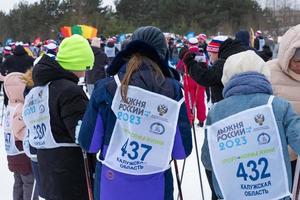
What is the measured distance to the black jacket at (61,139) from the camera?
3.26 meters

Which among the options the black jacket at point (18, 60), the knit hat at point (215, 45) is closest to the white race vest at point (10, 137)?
the knit hat at point (215, 45)

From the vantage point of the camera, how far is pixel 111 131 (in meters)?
2.90

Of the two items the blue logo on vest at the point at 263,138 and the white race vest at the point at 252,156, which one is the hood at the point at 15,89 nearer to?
the white race vest at the point at 252,156

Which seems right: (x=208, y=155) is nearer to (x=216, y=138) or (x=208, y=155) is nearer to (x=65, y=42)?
(x=216, y=138)

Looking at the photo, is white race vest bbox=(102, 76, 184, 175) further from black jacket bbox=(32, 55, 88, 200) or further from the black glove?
the black glove

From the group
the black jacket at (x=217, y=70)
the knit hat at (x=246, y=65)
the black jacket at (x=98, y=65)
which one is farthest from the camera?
the black jacket at (x=98, y=65)

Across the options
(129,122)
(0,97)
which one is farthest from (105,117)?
(0,97)

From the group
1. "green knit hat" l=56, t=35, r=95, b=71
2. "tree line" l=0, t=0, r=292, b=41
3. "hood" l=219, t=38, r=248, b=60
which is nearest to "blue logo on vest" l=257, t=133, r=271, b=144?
"green knit hat" l=56, t=35, r=95, b=71

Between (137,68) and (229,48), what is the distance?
163 centimetres

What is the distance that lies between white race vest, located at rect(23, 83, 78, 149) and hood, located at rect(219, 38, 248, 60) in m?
1.68

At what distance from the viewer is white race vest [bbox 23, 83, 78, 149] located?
3336 millimetres

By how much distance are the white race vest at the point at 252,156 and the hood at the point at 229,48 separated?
1555 mm

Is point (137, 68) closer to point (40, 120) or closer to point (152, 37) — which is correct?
point (152, 37)

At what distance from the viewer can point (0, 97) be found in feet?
54.0
